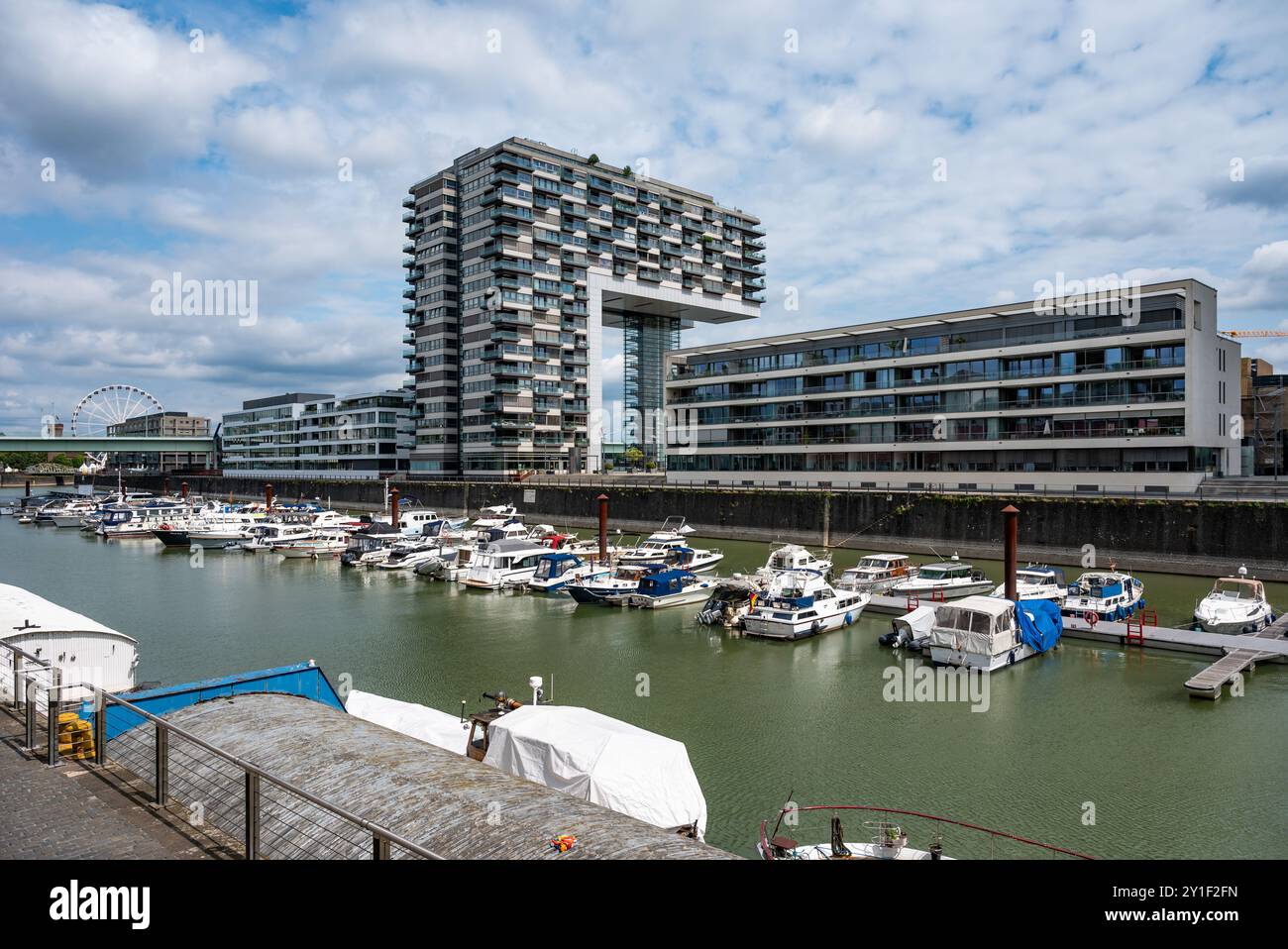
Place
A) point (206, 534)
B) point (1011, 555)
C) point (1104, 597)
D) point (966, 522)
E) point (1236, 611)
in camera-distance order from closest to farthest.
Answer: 1. point (1236, 611)
2. point (1011, 555)
3. point (1104, 597)
4. point (966, 522)
5. point (206, 534)

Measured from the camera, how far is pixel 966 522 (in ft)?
189

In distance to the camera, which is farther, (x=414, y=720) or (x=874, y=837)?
(x=414, y=720)

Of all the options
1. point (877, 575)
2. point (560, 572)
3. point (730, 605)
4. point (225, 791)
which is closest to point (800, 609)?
point (730, 605)

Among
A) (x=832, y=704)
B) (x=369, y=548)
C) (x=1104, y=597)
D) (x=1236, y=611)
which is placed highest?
(x=369, y=548)

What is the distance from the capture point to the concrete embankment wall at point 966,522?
4712cm

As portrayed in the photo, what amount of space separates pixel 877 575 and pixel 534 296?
9569 cm

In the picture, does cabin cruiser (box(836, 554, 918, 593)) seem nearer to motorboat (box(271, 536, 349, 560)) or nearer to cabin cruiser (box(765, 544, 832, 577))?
cabin cruiser (box(765, 544, 832, 577))

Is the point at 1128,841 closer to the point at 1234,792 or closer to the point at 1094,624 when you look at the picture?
the point at 1234,792

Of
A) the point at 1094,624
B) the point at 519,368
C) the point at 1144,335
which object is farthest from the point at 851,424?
the point at 519,368

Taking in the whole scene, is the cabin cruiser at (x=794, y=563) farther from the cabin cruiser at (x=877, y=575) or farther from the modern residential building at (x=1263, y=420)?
the modern residential building at (x=1263, y=420)

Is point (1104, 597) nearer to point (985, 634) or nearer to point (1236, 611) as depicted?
point (1236, 611)

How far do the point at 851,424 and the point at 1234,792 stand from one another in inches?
2623

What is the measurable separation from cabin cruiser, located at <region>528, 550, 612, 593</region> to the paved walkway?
35.1 metres

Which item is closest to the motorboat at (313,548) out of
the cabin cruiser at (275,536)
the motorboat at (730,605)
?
the cabin cruiser at (275,536)
